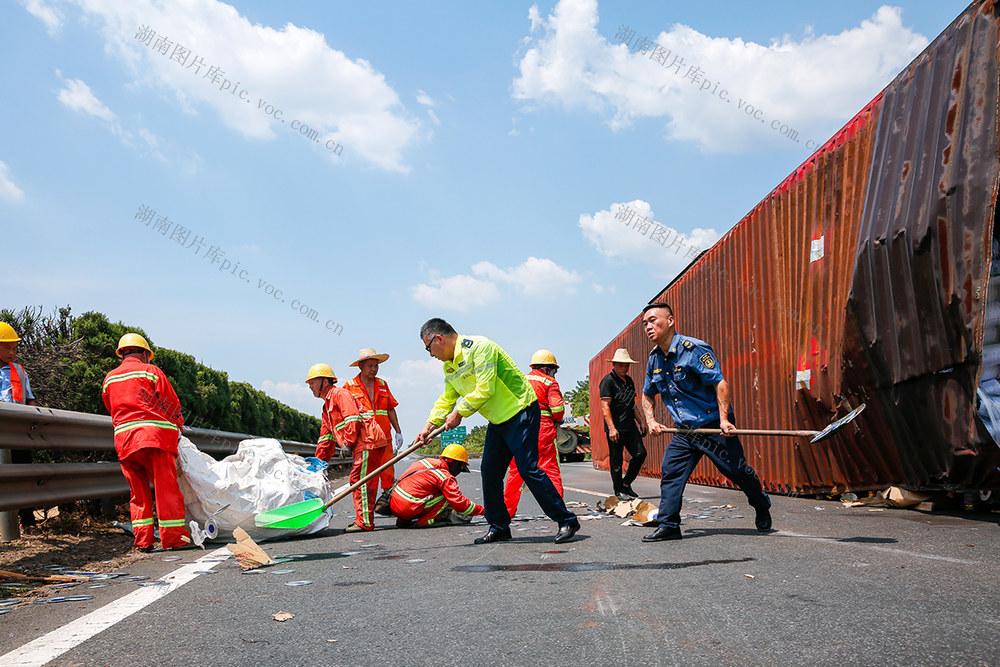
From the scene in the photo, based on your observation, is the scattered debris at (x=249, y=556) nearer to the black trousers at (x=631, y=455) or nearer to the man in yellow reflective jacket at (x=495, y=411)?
the man in yellow reflective jacket at (x=495, y=411)

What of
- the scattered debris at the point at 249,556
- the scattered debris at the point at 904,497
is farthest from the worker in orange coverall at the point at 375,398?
the scattered debris at the point at 904,497

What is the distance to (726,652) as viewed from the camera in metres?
2.48

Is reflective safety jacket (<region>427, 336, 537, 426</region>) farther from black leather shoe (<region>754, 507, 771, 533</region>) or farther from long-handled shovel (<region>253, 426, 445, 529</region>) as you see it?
black leather shoe (<region>754, 507, 771, 533</region>)

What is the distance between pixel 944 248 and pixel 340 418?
505 cm

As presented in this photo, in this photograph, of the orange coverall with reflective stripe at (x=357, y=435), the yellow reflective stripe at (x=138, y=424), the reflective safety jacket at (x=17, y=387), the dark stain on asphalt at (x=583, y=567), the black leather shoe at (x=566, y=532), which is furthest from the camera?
the orange coverall with reflective stripe at (x=357, y=435)

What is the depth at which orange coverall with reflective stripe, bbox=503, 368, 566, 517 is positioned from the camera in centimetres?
697

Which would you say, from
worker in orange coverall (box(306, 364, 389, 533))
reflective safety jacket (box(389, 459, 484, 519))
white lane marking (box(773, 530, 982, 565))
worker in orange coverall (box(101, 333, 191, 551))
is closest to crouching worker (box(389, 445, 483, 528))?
reflective safety jacket (box(389, 459, 484, 519))

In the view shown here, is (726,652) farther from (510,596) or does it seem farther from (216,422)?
(216,422)

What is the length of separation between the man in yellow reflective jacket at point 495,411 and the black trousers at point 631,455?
3361 mm

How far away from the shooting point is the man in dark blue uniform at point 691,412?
5.56 metres

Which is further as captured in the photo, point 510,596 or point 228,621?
point 510,596

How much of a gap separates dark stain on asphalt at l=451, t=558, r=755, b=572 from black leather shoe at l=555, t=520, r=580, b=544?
3.40ft

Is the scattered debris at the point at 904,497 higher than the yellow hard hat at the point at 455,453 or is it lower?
lower

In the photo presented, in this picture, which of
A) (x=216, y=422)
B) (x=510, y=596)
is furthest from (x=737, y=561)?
(x=216, y=422)
